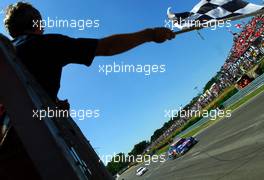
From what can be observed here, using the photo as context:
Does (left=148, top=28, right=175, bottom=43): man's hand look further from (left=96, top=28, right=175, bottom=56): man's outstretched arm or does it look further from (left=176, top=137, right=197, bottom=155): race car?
(left=176, top=137, right=197, bottom=155): race car

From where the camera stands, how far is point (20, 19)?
198 centimetres

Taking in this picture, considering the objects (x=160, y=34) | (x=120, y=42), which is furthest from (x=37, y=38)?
(x=160, y=34)

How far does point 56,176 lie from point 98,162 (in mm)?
477

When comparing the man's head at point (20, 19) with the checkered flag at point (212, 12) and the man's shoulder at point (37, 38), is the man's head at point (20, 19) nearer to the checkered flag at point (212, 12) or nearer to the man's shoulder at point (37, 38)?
the man's shoulder at point (37, 38)

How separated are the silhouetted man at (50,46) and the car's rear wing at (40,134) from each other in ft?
0.68

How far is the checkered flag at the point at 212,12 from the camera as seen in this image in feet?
19.9

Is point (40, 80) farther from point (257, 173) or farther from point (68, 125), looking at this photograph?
point (257, 173)

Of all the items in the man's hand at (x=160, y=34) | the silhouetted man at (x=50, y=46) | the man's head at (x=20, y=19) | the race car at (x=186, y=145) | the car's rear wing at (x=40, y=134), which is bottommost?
the race car at (x=186, y=145)

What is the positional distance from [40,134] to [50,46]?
0.64 meters

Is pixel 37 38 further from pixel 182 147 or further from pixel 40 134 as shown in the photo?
pixel 182 147

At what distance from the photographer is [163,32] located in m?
2.24

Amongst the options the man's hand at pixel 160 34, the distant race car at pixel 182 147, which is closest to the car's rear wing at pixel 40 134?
the man's hand at pixel 160 34

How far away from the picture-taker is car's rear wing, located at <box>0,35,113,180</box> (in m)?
1.18

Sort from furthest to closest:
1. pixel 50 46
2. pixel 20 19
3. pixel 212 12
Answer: pixel 212 12 < pixel 20 19 < pixel 50 46
